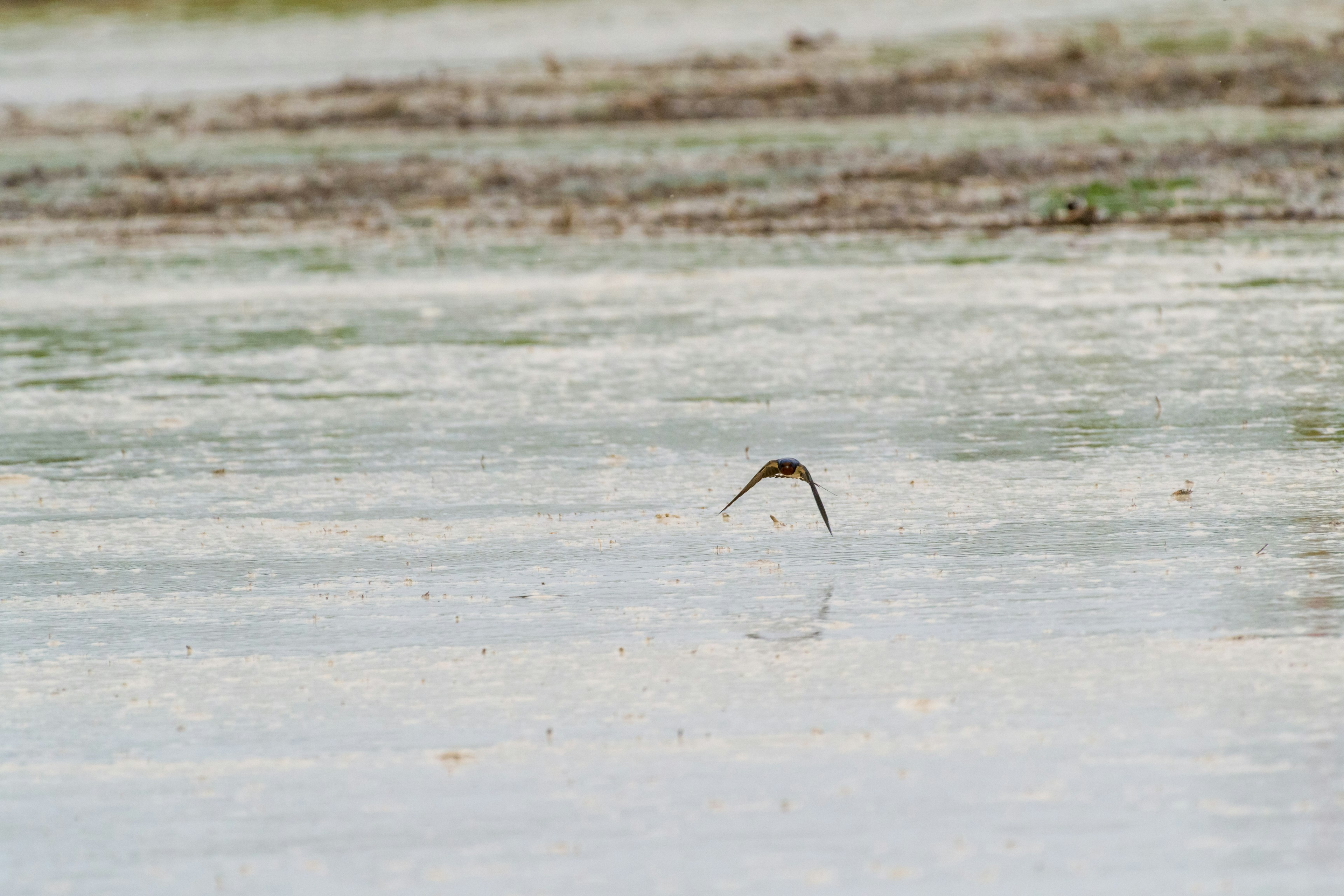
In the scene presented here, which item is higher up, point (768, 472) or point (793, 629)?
point (768, 472)

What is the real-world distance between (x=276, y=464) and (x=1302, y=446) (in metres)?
4.16

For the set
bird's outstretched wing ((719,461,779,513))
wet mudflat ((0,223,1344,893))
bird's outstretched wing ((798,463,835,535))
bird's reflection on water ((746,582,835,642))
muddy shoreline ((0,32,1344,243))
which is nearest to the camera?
wet mudflat ((0,223,1344,893))

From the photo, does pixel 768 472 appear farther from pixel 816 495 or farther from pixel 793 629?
pixel 793 629

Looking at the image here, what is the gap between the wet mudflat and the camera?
164 inches

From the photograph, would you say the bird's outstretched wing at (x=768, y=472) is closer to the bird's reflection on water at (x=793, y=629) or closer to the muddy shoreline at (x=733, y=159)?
the bird's reflection on water at (x=793, y=629)

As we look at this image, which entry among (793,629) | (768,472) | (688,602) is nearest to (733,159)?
(768,472)

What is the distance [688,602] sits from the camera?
5840 mm

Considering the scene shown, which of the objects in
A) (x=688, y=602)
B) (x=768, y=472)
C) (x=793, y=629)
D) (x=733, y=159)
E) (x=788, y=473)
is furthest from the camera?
(x=733, y=159)

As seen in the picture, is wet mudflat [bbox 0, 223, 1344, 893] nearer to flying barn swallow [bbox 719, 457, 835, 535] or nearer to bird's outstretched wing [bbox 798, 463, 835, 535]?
bird's outstretched wing [bbox 798, 463, 835, 535]

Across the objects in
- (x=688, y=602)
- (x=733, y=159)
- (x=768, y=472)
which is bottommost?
(x=733, y=159)

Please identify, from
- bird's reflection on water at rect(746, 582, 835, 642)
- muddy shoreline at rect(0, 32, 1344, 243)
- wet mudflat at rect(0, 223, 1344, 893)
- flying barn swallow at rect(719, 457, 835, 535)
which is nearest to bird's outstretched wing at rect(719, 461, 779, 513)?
flying barn swallow at rect(719, 457, 835, 535)

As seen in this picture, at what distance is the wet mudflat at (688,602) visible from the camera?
417cm

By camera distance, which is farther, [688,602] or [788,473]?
[788,473]

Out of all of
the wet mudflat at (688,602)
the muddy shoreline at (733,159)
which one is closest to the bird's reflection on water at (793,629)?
the wet mudflat at (688,602)
